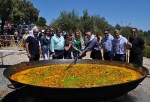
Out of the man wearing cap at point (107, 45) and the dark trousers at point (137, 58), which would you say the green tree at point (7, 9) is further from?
the dark trousers at point (137, 58)

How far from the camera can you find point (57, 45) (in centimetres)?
945

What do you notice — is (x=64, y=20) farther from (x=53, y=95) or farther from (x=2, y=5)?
(x=53, y=95)

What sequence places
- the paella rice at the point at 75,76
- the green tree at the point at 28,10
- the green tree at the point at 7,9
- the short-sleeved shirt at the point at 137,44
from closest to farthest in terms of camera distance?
the paella rice at the point at 75,76, the short-sleeved shirt at the point at 137,44, the green tree at the point at 7,9, the green tree at the point at 28,10

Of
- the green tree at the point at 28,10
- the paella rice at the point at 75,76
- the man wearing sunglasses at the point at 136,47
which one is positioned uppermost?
the green tree at the point at 28,10

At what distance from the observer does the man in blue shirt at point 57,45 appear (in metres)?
9.40

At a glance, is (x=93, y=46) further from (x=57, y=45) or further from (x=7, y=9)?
(x=7, y=9)

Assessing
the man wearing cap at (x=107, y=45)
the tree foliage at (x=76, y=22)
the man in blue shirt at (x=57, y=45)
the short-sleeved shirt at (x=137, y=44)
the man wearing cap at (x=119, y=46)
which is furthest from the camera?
the tree foliage at (x=76, y=22)

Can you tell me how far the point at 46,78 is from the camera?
18.4ft

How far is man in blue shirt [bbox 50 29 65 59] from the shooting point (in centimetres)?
940

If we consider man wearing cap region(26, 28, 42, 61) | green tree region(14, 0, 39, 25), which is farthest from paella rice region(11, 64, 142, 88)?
green tree region(14, 0, 39, 25)

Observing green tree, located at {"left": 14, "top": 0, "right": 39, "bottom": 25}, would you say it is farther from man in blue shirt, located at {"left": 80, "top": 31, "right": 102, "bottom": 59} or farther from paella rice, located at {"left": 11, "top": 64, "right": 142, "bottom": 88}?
paella rice, located at {"left": 11, "top": 64, "right": 142, "bottom": 88}

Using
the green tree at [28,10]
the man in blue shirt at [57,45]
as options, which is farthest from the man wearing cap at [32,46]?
the green tree at [28,10]

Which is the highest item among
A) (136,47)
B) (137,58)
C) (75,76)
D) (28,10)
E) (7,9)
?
(28,10)

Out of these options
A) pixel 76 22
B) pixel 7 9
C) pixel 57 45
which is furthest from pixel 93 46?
pixel 76 22
